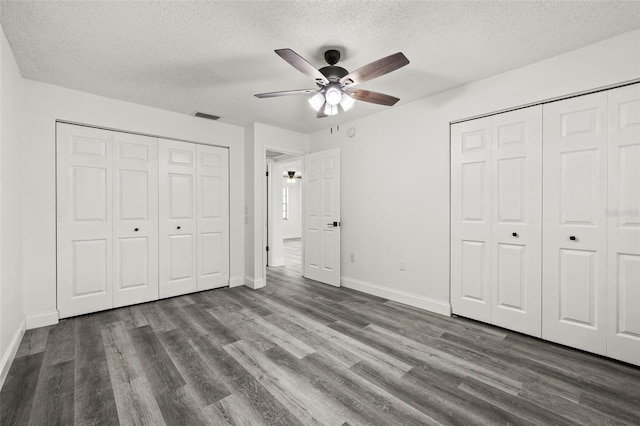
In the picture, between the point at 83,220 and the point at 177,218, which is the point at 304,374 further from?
the point at 83,220

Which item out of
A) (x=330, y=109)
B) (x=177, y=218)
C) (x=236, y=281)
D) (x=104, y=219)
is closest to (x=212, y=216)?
(x=177, y=218)

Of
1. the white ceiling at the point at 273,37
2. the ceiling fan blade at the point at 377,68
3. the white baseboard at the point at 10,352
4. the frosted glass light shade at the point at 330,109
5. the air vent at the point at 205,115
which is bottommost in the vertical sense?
the white baseboard at the point at 10,352

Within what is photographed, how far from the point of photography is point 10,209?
241 centimetres

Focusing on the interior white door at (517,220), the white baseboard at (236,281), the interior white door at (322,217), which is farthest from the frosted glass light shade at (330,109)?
the white baseboard at (236,281)

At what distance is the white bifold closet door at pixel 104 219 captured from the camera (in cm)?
320

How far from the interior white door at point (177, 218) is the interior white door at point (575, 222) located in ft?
14.2

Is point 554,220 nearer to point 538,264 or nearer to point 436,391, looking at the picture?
point 538,264

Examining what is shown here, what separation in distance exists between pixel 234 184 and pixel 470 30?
3666mm

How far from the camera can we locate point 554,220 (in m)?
2.60

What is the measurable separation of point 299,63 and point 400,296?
9.98 feet

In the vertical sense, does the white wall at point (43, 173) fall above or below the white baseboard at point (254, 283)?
above

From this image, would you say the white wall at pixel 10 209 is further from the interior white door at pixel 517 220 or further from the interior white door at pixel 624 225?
the interior white door at pixel 624 225

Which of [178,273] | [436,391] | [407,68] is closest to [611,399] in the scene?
[436,391]

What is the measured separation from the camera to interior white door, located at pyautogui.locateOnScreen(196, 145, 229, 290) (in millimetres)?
4262
